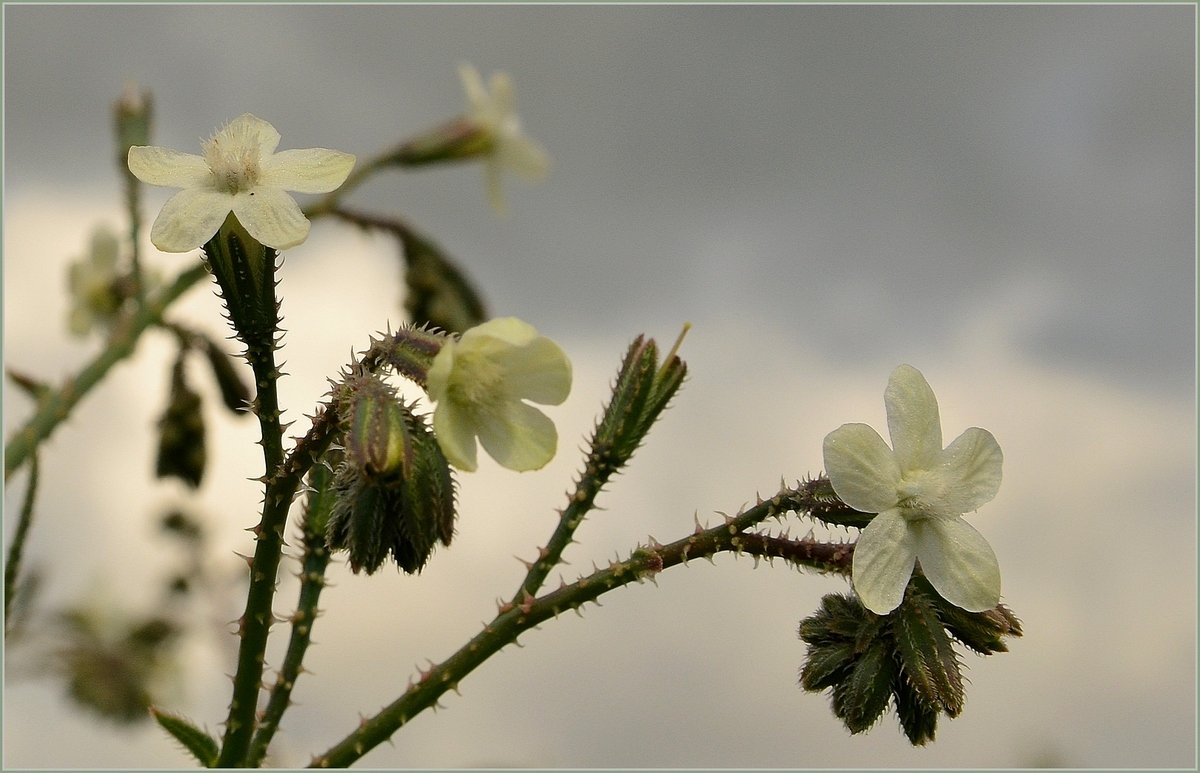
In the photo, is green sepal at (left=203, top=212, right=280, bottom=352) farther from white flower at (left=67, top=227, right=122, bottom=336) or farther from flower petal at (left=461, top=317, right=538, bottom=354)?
white flower at (left=67, top=227, right=122, bottom=336)

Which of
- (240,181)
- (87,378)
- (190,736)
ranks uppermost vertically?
(87,378)

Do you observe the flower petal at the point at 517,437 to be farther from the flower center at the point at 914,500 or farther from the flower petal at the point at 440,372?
the flower center at the point at 914,500

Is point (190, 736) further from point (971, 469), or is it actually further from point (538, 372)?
point (971, 469)

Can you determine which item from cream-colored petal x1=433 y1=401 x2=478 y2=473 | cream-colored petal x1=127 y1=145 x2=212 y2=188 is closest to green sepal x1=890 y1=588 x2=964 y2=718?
cream-colored petal x1=433 y1=401 x2=478 y2=473

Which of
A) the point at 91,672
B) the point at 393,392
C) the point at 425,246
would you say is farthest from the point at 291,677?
the point at 91,672

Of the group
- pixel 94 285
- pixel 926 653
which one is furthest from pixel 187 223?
pixel 94 285

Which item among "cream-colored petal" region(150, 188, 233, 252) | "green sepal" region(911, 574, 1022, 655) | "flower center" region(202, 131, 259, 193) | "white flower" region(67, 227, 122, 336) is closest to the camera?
"cream-colored petal" region(150, 188, 233, 252)

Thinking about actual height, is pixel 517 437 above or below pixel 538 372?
below
